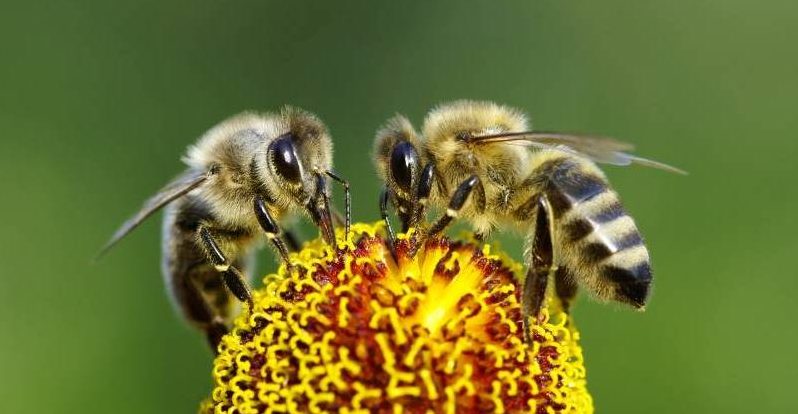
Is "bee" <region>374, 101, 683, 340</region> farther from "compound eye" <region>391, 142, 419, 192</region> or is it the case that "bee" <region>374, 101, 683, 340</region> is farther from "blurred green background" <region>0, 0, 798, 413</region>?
"blurred green background" <region>0, 0, 798, 413</region>

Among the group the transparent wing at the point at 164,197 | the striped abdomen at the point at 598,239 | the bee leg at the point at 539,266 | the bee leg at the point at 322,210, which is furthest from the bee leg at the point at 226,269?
the striped abdomen at the point at 598,239

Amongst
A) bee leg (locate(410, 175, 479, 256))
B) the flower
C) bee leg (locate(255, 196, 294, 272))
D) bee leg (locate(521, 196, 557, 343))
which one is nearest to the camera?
the flower

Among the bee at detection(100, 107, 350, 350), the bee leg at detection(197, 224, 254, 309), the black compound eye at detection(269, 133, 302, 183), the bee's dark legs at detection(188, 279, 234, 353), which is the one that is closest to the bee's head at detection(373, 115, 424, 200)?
the bee at detection(100, 107, 350, 350)

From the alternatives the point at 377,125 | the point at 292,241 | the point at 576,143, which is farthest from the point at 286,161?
the point at 377,125

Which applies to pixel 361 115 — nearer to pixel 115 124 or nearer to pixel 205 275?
pixel 115 124

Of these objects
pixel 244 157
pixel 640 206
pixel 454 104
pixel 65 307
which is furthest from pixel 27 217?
pixel 640 206

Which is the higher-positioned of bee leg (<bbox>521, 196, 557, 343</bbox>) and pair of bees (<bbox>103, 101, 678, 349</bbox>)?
pair of bees (<bbox>103, 101, 678, 349</bbox>)
